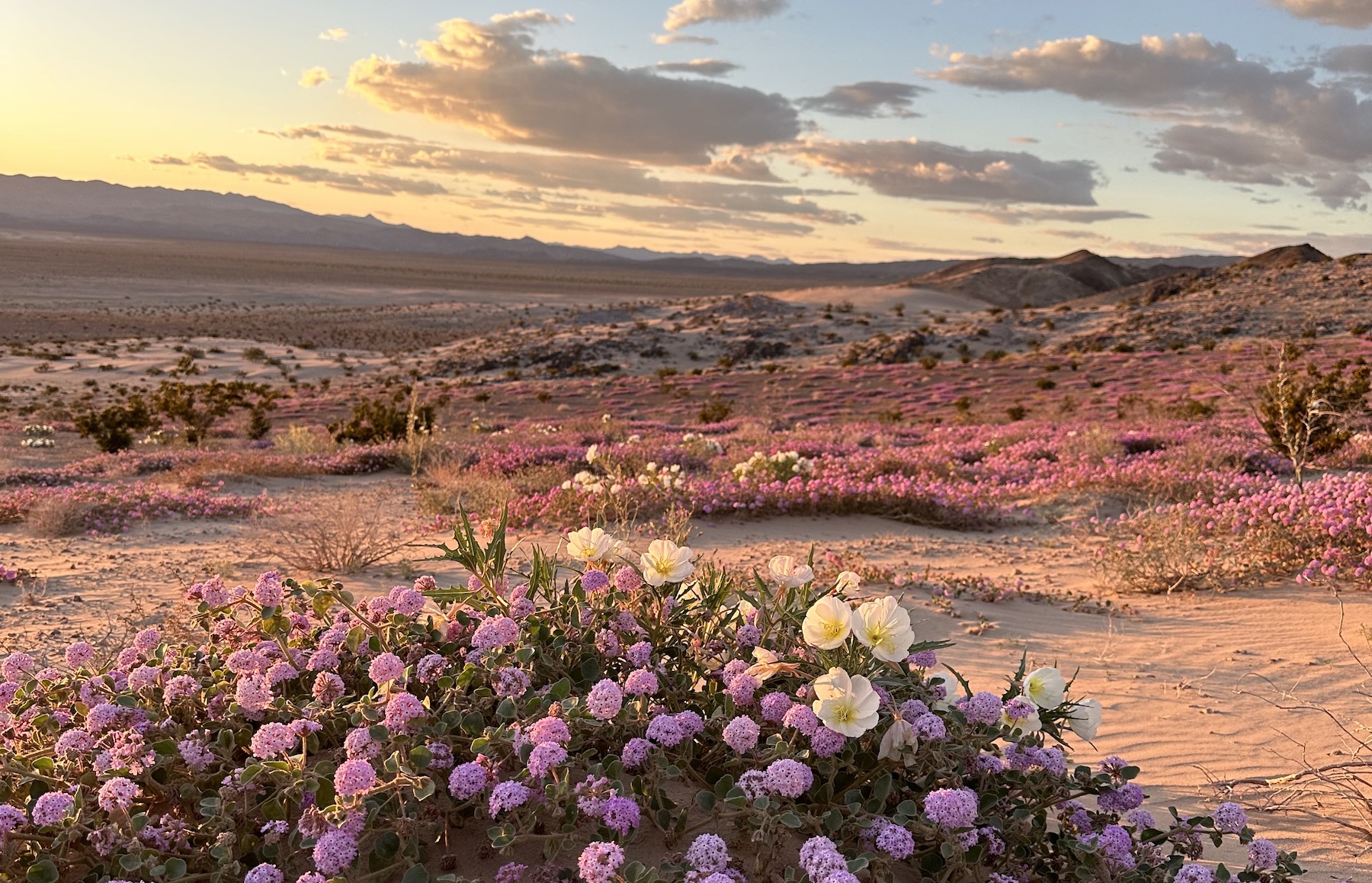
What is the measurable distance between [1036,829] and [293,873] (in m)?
1.91

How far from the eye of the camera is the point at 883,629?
8.33ft

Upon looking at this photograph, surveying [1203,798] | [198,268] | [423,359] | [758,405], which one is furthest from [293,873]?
[198,268]

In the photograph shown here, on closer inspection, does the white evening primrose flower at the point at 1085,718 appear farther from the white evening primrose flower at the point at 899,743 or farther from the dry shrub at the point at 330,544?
the dry shrub at the point at 330,544

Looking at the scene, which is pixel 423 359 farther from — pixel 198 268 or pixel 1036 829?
pixel 198 268

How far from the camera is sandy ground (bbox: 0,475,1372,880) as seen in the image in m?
4.30

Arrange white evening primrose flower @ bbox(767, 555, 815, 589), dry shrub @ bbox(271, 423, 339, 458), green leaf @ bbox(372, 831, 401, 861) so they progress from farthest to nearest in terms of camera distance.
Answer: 1. dry shrub @ bbox(271, 423, 339, 458)
2. white evening primrose flower @ bbox(767, 555, 815, 589)
3. green leaf @ bbox(372, 831, 401, 861)

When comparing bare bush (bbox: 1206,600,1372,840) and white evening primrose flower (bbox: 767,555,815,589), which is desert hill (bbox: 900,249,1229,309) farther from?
white evening primrose flower (bbox: 767,555,815,589)

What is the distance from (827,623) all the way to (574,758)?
2.49 feet

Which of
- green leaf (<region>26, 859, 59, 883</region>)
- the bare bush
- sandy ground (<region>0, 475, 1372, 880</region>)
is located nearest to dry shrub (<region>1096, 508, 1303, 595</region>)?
sandy ground (<region>0, 475, 1372, 880</region>)

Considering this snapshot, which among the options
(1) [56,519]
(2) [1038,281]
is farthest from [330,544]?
(2) [1038,281]

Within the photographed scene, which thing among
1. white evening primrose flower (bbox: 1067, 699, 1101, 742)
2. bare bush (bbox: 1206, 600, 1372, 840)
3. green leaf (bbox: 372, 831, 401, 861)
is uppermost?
white evening primrose flower (bbox: 1067, 699, 1101, 742)

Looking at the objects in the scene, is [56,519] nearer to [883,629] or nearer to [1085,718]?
[883,629]

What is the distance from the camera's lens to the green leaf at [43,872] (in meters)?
2.16

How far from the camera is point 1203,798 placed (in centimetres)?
381
